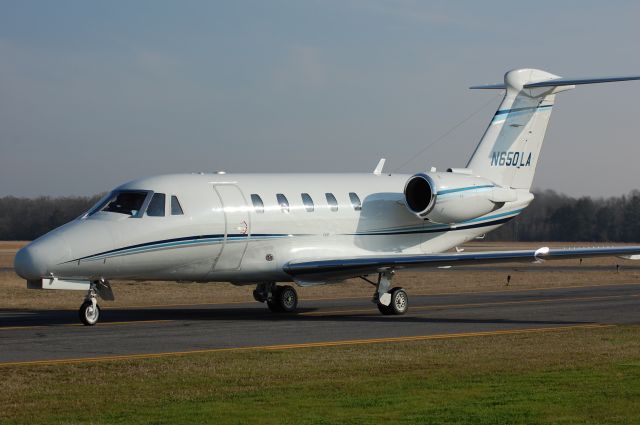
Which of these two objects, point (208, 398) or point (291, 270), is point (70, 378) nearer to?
point (208, 398)

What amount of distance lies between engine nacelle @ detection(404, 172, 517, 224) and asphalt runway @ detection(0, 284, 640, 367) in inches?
96.5

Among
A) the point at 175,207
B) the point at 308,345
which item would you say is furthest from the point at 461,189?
the point at 308,345

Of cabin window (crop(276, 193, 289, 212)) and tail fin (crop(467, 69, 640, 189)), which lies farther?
tail fin (crop(467, 69, 640, 189))

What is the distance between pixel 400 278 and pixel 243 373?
92.3 feet

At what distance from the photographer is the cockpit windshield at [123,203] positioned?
21.5 metres

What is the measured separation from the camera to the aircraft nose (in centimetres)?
1981

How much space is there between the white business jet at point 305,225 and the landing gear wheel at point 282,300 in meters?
0.03

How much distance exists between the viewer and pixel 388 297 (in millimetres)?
24141

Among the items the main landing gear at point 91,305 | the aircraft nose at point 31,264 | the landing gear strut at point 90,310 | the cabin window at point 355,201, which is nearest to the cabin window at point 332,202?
the cabin window at point 355,201

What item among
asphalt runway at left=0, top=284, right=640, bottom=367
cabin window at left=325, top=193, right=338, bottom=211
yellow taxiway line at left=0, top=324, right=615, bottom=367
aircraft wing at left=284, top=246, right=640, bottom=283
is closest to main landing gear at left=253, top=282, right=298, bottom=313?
asphalt runway at left=0, top=284, right=640, bottom=367

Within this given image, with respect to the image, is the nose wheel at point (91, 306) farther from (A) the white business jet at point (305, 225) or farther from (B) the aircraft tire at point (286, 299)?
(B) the aircraft tire at point (286, 299)

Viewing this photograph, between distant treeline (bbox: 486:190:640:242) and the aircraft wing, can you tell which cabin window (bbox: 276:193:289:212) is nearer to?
the aircraft wing

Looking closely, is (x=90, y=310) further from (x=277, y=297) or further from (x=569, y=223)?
(x=569, y=223)

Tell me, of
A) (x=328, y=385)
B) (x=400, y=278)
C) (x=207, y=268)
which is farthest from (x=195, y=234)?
(x=400, y=278)
